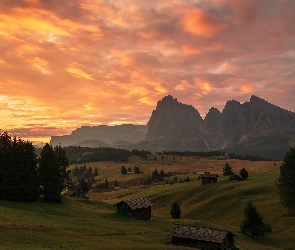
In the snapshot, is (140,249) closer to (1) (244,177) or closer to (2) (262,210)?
(2) (262,210)

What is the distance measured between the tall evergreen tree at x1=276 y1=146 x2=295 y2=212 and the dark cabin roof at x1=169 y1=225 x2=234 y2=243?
91.6 feet

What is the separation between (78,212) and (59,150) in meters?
37.5

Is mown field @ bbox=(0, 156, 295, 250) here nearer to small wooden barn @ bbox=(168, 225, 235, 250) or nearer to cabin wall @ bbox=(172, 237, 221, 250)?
cabin wall @ bbox=(172, 237, 221, 250)

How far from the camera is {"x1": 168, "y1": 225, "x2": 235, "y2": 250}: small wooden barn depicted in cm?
5109

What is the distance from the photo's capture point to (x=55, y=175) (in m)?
84.4

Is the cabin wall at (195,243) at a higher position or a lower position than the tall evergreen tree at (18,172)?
lower

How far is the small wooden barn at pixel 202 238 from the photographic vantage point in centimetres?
5109

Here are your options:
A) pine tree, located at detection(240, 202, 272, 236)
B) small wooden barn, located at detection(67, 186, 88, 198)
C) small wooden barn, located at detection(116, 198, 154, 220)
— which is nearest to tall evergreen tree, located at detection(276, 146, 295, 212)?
pine tree, located at detection(240, 202, 272, 236)

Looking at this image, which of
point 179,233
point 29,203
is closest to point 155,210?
point 29,203

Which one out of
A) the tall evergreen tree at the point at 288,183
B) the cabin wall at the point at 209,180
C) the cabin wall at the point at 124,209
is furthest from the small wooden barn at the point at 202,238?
the cabin wall at the point at 209,180

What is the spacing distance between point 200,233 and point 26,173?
1848 inches

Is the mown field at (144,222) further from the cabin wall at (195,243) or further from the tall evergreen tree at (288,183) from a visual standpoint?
the tall evergreen tree at (288,183)

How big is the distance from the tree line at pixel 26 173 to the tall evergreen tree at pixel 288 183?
5625 centimetres

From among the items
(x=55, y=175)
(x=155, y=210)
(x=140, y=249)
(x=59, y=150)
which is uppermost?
(x=59, y=150)
